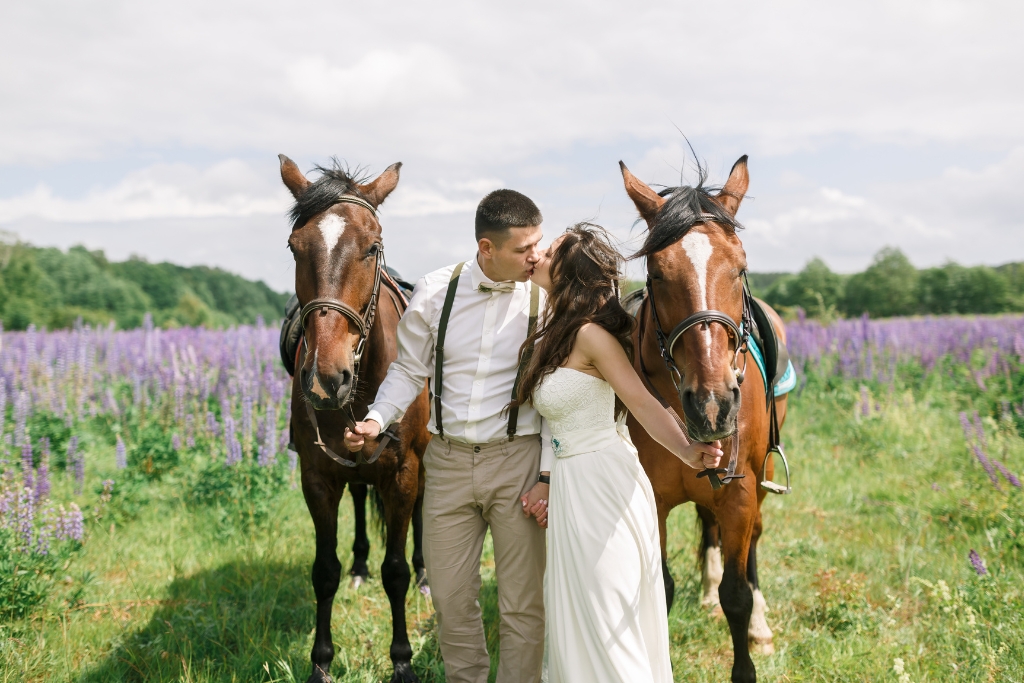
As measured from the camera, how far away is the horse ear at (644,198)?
319cm

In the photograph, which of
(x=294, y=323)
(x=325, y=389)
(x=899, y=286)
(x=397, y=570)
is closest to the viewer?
(x=325, y=389)

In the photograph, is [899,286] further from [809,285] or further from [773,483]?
[773,483]

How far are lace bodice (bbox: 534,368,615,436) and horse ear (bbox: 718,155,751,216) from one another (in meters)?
1.15

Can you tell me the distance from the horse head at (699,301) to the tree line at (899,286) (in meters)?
56.6

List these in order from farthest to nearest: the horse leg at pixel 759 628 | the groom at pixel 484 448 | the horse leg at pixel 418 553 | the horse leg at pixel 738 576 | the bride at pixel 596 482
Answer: the horse leg at pixel 418 553
the horse leg at pixel 759 628
the horse leg at pixel 738 576
the groom at pixel 484 448
the bride at pixel 596 482

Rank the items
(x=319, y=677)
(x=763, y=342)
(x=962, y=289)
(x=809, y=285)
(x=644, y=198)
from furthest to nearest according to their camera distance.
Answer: (x=962, y=289) → (x=809, y=285) → (x=763, y=342) → (x=319, y=677) → (x=644, y=198)

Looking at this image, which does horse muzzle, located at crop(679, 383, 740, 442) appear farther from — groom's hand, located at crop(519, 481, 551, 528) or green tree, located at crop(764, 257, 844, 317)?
green tree, located at crop(764, 257, 844, 317)

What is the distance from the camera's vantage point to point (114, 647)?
3.77 meters

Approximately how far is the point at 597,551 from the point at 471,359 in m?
1.02

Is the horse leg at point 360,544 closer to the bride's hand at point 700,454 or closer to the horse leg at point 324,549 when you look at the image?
the horse leg at point 324,549

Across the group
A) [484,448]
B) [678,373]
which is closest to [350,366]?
[484,448]

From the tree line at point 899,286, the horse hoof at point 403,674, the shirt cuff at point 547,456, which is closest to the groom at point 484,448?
the shirt cuff at point 547,456

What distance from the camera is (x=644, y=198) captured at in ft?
10.5

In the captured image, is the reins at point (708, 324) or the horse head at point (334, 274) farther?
the horse head at point (334, 274)
